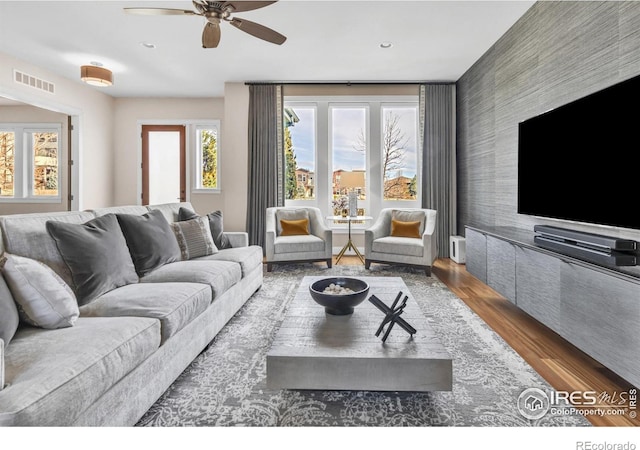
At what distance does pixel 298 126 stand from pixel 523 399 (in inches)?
197

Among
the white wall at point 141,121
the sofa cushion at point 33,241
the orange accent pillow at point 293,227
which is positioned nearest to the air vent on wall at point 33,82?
the white wall at point 141,121

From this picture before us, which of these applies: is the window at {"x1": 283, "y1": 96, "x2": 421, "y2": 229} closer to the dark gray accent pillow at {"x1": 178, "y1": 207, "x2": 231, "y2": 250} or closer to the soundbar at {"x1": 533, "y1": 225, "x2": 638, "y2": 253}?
the dark gray accent pillow at {"x1": 178, "y1": 207, "x2": 231, "y2": 250}

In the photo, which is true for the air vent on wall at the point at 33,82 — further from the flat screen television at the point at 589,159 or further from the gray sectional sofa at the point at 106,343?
the flat screen television at the point at 589,159

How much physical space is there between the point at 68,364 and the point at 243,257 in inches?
77.7

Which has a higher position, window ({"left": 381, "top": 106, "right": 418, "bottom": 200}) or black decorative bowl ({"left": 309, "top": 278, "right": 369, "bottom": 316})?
window ({"left": 381, "top": 106, "right": 418, "bottom": 200})

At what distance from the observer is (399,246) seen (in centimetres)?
442

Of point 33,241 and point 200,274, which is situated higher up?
point 33,241

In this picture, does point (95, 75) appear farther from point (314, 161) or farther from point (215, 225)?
point (314, 161)

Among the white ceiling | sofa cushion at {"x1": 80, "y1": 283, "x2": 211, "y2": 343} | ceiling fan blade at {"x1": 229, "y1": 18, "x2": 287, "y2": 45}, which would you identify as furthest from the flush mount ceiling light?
sofa cushion at {"x1": 80, "y1": 283, "x2": 211, "y2": 343}

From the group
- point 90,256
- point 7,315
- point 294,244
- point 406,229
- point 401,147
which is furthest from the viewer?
point 401,147

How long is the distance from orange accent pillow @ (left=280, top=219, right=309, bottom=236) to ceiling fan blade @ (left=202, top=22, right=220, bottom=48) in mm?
2444

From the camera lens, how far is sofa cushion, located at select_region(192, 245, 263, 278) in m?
3.02

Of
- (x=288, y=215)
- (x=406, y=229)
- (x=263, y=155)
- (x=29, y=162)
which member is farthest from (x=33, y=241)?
(x=29, y=162)
